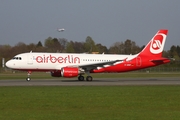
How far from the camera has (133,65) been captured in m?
46.3

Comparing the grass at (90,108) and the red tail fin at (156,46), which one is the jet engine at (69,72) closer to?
the red tail fin at (156,46)

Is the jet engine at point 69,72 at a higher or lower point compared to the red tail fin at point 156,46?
lower

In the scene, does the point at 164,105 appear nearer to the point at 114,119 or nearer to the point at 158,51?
the point at 114,119

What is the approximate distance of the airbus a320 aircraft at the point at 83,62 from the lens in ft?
138

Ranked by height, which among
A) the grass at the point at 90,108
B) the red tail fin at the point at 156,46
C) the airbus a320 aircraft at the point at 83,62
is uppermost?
the red tail fin at the point at 156,46

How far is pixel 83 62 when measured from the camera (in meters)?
43.8

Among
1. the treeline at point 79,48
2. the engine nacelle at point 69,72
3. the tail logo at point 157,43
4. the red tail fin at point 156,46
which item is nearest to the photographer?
the engine nacelle at point 69,72

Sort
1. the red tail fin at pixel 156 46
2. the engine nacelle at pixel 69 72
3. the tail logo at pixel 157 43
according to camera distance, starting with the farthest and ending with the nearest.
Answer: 1. the tail logo at pixel 157 43
2. the red tail fin at pixel 156 46
3. the engine nacelle at pixel 69 72

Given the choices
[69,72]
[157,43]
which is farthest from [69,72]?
[157,43]

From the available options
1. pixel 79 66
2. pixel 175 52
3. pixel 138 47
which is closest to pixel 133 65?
pixel 79 66

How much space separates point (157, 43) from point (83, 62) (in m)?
9.78

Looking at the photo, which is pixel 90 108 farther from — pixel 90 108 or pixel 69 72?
pixel 69 72

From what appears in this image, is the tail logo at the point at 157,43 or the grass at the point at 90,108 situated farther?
the tail logo at the point at 157,43

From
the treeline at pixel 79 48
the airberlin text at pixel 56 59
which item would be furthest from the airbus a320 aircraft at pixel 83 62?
the treeline at pixel 79 48
